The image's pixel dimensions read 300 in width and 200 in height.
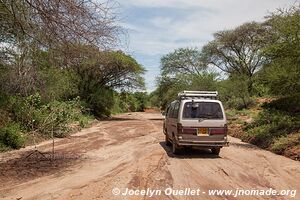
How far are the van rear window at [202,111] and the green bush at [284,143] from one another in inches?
127

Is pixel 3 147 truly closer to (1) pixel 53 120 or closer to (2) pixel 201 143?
(1) pixel 53 120

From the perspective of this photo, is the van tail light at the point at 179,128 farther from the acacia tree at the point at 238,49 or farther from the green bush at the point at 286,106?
the acacia tree at the point at 238,49

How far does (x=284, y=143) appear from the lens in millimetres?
17938

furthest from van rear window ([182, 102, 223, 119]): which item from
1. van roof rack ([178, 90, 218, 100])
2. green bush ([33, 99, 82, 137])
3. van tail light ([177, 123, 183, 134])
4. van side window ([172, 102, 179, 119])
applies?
green bush ([33, 99, 82, 137])

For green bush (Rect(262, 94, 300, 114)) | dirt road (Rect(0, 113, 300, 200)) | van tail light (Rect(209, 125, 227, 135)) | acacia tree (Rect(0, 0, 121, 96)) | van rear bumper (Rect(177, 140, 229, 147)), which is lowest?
dirt road (Rect(0, 113, 300, 200))

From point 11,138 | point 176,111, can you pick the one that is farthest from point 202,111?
point 11,138

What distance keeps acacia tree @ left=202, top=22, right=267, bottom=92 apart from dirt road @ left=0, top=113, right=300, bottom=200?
132 ft

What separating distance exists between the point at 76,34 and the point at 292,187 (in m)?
6.06

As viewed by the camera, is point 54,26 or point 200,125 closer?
point 54,26

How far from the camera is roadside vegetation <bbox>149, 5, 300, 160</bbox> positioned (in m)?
19.8

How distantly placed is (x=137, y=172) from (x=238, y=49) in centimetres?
4906

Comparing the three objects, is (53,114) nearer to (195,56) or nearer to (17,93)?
(17,93)

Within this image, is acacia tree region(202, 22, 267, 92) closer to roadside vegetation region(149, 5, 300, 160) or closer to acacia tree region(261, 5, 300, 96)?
roadside vegetation region(149, 5, 300, 160)

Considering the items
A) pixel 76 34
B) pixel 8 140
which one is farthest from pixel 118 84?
pixel 76 34
